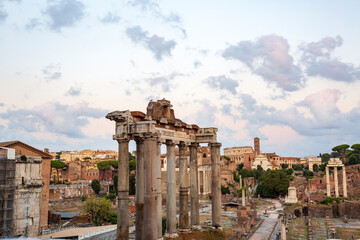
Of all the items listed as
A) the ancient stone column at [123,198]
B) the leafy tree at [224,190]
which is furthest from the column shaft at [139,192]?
the leafy tree at [224,190]

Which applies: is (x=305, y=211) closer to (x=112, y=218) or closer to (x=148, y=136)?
(x=112, y=218)

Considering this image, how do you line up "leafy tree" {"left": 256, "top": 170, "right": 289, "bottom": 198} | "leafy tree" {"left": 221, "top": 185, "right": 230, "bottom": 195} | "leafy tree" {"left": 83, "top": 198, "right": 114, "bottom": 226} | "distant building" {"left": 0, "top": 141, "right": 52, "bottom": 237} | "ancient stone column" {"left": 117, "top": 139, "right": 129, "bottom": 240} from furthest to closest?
"leafy tree" {"left": 221, "top": 185, "right": 230, "bottom": 195}
"leafy tree" {"left": 256, "top": 170, "right": 289, "bottom": 198}
"leafy tree" {"left": 83, "top": 198, "right": 114, "bottom": 226}
"distant building" {"left": 0, "top": 141, "right": 52, "bottom": 237}
"ancient stone column" {"left": 117, "top": 139, "right": 129, "bottom": 240}

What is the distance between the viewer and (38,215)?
29.5 meters

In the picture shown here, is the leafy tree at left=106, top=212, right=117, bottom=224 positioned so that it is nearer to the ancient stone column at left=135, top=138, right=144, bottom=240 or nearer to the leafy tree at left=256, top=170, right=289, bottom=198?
the ancient stone column at left=135, top=138, right=144, bottom=240

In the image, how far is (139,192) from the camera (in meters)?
13.6

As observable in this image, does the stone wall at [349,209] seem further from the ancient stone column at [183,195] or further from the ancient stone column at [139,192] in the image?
the ancient stone column at [139,192]

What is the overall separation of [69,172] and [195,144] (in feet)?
272

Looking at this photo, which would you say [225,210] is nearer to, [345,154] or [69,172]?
Result: [69,172]

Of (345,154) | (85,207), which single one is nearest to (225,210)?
(85,207)

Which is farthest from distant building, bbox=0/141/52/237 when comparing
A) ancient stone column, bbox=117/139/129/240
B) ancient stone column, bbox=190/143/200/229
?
ancient stone column, bbox=117/139/129/240

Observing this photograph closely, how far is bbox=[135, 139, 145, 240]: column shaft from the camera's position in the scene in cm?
1348

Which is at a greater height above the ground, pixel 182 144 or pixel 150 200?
pixel 182 144

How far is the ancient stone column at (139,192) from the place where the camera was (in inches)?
531

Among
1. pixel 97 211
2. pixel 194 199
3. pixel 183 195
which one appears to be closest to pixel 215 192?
pixel 194 199
